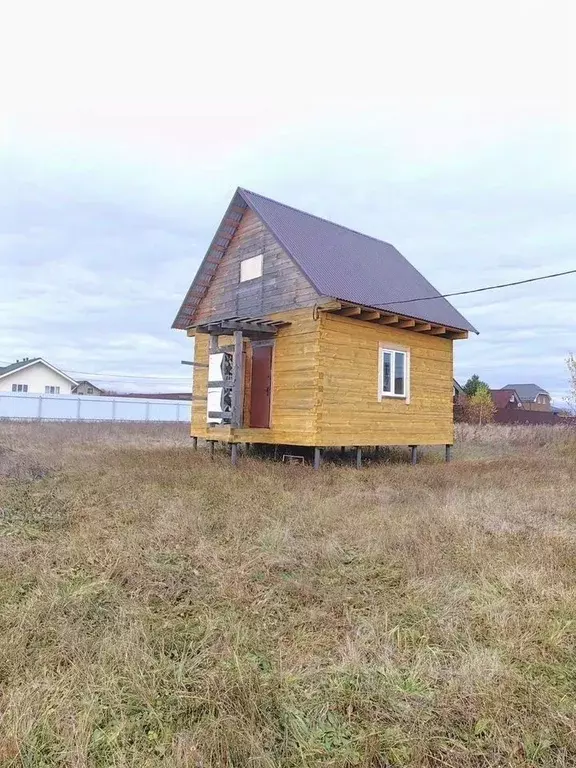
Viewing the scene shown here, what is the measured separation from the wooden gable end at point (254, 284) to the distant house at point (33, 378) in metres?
34.1

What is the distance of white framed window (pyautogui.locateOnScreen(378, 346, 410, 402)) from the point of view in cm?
1372

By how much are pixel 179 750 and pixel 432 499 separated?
6.62 metres

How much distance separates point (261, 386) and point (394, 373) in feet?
11.7

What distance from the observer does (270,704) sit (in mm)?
3432

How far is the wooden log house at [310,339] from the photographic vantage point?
486 inches

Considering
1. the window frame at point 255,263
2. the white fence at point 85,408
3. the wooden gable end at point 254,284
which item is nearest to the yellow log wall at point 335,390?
the wooden gable end at point 254,284

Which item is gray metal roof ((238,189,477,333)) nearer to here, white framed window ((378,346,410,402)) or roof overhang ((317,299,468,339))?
roof overhang ((317,299,468,339))

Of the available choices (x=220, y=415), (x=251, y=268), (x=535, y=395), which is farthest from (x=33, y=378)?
(x=535, y=395)

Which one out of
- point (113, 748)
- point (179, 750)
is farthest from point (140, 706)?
point (179, 750)

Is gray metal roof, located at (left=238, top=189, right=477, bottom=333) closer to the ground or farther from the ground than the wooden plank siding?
farther from the ground

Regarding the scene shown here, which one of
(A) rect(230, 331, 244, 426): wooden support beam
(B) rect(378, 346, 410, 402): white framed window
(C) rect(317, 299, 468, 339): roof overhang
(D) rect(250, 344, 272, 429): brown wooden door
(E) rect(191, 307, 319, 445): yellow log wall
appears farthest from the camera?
(B) rect(378, 346, 410, 402): white framed window

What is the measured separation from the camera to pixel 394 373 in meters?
14.0

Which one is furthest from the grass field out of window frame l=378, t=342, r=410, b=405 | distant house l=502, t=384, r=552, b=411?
distant house l=502, t=384, r=552, b=411

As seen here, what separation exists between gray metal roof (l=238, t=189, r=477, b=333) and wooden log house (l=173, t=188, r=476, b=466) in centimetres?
5
